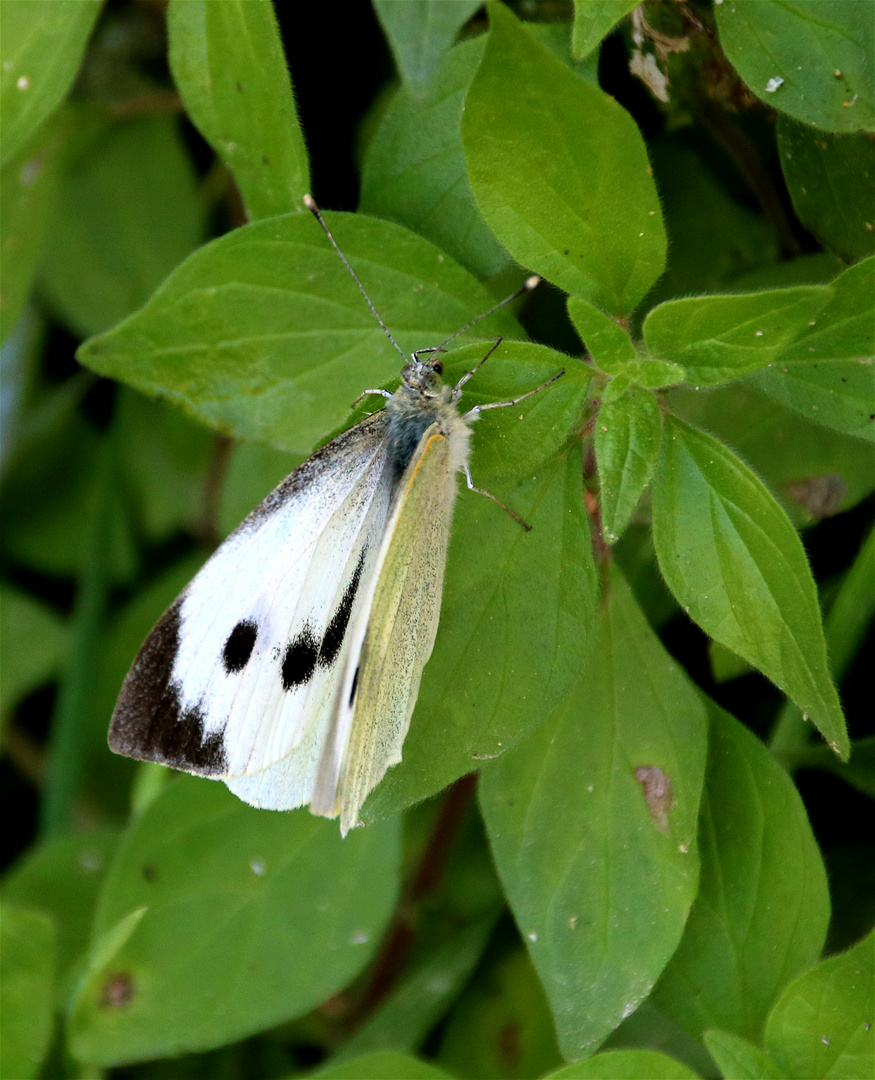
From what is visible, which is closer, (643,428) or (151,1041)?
(643,428)

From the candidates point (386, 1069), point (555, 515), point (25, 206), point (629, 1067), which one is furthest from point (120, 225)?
point (629, 1067)

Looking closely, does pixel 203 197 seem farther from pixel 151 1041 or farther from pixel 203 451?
pixel 151 1041

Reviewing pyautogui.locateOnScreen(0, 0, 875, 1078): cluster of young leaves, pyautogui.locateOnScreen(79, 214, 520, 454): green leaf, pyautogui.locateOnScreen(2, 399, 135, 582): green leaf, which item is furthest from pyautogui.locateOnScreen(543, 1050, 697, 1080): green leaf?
pyautogui.locateOnScreen(2, 399, 135, 582): green leaf

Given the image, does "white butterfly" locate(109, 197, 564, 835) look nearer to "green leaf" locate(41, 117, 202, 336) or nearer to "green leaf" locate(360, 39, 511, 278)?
"green leaf" locate(360, 39, 511, 278)

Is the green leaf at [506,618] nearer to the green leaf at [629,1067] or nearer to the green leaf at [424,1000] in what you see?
the green leaf at [629,1067]

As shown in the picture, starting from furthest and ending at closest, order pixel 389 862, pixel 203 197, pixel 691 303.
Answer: pixel 203 197 → pixel 389 862 → pixel 691 303

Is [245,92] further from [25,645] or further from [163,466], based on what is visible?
[25,645]

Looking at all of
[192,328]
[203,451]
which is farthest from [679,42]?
[203,451]
